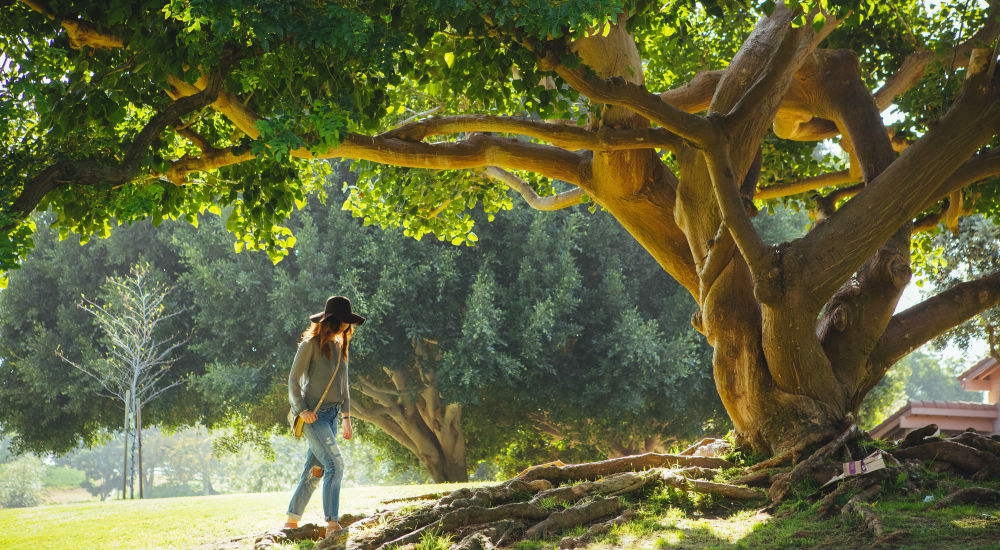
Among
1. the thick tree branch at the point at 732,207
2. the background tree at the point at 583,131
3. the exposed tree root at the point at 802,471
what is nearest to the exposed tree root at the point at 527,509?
the exposed tree root at the point at 802,471

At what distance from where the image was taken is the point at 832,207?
9945 mm

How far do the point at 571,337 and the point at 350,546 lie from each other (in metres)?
16.3

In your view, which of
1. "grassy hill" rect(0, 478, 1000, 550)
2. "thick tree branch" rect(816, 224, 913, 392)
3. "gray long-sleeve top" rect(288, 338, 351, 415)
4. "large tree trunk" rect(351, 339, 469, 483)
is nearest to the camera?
"grassy hill" rect(0, 478, 1000, 550)

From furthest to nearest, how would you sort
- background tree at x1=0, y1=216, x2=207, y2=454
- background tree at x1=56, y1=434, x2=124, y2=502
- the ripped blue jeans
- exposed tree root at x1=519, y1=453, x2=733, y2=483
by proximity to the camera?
background tree at x1=56, y1=434, x2=124, y2=502 → background tree at x1=0, y1=216, x2=207, y2=454 → exposed tree root at x1=519, y1=453, x2=733, y2=483 → the ripped blue jeans

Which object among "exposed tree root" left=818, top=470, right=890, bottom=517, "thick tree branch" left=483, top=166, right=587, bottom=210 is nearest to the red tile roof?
"thick tree branch" left=483, top=166, right=587, bottom=210

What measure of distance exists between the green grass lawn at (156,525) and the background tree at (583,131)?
3191 millimetres

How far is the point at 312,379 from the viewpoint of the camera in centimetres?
689

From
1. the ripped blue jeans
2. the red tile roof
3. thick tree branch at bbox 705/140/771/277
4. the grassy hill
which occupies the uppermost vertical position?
thick tree branch at bbox 705/140/771/277

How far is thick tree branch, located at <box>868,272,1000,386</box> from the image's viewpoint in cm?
898

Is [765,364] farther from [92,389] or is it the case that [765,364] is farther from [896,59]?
[92,389]

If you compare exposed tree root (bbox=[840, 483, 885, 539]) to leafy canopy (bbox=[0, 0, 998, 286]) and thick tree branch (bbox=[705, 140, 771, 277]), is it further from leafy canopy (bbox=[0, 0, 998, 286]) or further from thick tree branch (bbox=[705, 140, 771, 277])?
leafy canopy (bbox=[0, 0, 998, 286])

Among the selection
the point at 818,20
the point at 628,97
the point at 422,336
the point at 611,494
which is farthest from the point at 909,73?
the point at 422,336

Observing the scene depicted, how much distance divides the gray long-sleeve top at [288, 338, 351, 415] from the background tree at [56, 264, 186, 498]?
14.4 metres

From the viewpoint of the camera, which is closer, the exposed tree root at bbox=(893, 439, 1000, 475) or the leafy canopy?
A: the leafy canopy
